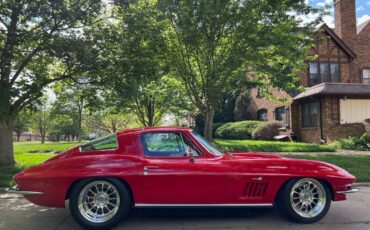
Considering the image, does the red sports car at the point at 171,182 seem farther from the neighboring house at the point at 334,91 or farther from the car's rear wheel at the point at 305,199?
the neighboring house at the point at 334,91

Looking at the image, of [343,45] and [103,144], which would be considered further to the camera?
[343,45]

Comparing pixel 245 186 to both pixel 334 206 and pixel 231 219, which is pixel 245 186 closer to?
pixel 231 219

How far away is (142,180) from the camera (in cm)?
495

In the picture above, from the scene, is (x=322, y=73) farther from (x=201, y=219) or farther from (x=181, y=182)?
(x=181, y=182)

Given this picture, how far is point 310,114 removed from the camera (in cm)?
2233

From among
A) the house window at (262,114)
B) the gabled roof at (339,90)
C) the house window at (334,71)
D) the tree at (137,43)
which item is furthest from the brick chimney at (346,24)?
the tree at (137,43)

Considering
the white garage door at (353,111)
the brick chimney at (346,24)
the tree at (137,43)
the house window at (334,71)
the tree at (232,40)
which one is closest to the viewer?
the tree at (137,43)

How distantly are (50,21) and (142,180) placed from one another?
263 inches

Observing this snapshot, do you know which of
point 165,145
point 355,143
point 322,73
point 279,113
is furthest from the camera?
point 279,113

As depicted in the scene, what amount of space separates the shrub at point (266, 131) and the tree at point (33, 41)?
1581cm

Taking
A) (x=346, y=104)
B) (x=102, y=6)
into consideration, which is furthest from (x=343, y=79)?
(x=102, y=6)

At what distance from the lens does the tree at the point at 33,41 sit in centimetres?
922

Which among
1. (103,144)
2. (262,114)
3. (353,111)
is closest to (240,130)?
(262,114)

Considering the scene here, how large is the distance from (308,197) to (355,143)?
556 inches
